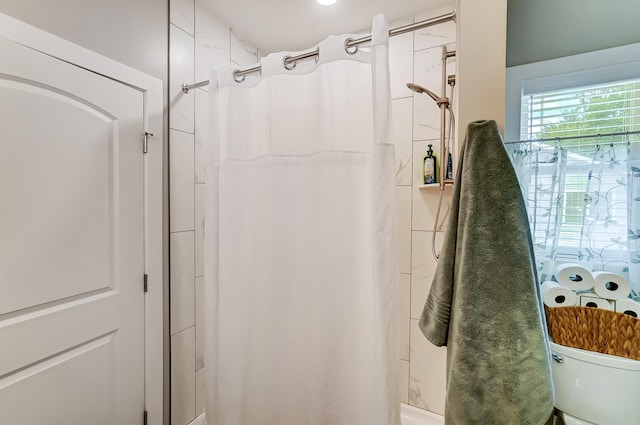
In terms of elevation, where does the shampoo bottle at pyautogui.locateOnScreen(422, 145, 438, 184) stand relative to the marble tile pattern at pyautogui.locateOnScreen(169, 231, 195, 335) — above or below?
above

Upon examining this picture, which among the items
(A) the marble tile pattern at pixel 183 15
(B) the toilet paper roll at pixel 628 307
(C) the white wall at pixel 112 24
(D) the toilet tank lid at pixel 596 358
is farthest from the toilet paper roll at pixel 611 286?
(A) the marble tile pattern at pixel 183 15

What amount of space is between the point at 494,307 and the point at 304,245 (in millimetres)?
777

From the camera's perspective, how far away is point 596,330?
0.92 meters

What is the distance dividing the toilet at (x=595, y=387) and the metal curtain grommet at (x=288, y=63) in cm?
151

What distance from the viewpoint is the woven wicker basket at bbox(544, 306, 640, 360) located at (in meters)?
0.86

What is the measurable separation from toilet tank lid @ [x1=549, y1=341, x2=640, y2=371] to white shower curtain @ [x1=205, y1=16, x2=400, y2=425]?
0.54m

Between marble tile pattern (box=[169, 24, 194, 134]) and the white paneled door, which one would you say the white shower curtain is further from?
the white paneled door

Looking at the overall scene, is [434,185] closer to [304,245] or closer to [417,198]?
[417,198]

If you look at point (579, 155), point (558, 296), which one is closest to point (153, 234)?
point (558, 296)

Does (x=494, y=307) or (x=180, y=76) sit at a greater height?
(x=180, y=76)

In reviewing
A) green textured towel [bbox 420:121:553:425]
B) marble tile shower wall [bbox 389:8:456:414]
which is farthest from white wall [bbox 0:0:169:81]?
green textured towel [bbox 420:121:553:425]

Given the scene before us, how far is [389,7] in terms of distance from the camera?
5.59 ft

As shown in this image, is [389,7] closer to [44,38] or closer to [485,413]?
[44,38]

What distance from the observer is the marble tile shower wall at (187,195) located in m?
1.55
